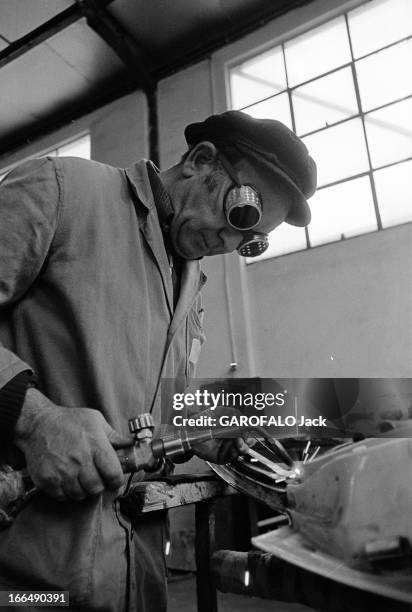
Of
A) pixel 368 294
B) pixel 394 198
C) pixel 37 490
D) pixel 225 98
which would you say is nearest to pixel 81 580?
pixel 37 490

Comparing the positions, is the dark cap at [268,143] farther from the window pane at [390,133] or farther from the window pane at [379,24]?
the window pane at [379,24]

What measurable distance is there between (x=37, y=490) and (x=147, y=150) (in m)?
1.12

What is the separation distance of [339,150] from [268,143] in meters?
0.46

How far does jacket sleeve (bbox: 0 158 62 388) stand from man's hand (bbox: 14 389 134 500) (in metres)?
0.13

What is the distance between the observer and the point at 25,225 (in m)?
0.50

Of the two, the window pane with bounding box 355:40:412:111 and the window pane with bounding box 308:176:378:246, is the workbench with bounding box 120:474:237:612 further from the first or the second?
the window pane with bounding box 355:40:412:111

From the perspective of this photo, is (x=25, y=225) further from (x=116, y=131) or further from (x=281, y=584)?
(x=116, y=131)

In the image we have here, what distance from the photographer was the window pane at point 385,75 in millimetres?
1040

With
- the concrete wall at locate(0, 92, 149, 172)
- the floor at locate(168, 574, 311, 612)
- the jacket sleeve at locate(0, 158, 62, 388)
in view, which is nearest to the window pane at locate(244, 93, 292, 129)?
the concrete wall at locate(0, 92, 149, 172)

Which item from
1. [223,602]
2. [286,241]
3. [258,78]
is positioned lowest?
[223,602]

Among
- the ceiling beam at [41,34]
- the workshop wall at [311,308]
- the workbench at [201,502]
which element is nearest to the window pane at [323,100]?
the workshop wall at [311,308]

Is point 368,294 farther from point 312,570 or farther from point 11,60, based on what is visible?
point 11,60

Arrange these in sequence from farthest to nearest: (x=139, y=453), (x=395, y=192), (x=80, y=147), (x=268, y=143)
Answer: (x=80, y=147) → (x=395, y=192) → (x=268, y=143) → (x=139, y=453)

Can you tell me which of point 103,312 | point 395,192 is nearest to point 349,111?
point 395,192
